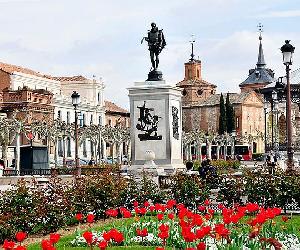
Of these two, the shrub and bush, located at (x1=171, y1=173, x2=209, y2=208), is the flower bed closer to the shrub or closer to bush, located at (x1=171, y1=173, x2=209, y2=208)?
bush, located at (x1=171, y1=173, x2=209, y2=208)

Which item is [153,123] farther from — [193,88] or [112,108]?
[193,88]

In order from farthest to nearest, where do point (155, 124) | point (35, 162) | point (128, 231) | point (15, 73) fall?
point (15, 73) < point (35, 162) < point (155, 124) < point (128, 231)

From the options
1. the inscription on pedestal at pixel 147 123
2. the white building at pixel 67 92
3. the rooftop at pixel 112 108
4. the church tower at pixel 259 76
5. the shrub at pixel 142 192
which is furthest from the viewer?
the church tower at pixel 259 76

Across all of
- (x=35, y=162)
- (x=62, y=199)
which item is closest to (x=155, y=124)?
(x=62, y=199)

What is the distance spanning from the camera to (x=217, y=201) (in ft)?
60.0

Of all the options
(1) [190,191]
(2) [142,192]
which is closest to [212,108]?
(2) [142,192]

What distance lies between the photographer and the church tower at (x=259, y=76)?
532ft

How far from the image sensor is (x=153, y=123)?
2486 centimetres

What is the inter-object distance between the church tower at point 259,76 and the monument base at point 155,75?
136057 mm

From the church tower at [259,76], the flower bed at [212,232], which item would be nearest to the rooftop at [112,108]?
the church tower at [259,76]

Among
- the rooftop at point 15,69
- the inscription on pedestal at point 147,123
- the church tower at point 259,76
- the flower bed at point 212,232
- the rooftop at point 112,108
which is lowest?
the flower bed at point 212,232

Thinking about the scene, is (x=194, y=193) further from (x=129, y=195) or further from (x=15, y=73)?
(x=15, y=73)

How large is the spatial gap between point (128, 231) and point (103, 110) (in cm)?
8789

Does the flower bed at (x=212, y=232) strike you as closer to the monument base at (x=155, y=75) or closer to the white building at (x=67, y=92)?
the monument base at (x=155, y=75)
